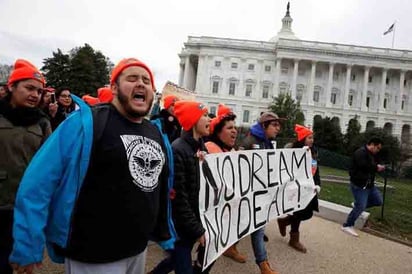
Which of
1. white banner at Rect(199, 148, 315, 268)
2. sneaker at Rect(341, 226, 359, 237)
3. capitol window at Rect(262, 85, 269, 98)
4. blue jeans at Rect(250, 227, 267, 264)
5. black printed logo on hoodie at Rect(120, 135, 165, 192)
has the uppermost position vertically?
capitol window at Rect(262, 85, 269, 98)

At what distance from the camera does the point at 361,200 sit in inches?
248

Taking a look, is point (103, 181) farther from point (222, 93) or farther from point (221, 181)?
point (222, 93)

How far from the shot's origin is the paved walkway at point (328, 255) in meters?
4.63

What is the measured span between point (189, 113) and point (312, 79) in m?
71.9

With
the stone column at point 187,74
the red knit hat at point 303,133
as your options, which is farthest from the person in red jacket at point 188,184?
the stone column at point 187,74

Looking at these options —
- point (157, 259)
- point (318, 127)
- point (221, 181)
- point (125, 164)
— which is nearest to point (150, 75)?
point (125, 164)

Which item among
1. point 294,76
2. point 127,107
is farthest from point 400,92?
point 127,107

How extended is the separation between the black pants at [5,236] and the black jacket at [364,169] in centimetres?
569

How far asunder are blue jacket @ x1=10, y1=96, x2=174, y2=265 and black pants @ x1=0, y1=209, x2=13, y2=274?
780 millimetres

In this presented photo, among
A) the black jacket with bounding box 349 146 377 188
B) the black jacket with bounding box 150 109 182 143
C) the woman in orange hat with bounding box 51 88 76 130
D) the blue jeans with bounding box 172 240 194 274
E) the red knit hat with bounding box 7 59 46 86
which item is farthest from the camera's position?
the black jacket with bounding box 349 146 377 188

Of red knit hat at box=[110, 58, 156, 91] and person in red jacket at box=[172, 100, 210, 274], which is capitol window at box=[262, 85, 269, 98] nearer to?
person in red jacket at box=[172, 100, 210, 274]

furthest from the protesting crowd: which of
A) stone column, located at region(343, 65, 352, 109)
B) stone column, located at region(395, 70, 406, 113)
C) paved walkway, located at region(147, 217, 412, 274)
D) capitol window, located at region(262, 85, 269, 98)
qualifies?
stone column, located at region(395, 70, 406, 113)

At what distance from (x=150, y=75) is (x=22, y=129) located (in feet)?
3.95

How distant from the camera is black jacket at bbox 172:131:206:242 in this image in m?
2.78
